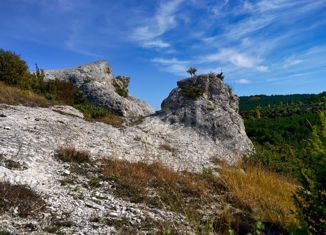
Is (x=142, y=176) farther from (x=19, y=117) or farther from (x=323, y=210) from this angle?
(x=19, y=117)

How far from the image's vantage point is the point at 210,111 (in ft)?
92.9

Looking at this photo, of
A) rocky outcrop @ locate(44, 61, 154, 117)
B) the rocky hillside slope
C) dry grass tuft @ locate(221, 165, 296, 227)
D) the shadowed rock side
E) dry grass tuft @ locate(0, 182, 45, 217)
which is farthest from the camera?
rocky outcrop @ locate(44, 61, 154, 117)

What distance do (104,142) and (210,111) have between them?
12.1 metres

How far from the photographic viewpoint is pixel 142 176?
42.4 ft

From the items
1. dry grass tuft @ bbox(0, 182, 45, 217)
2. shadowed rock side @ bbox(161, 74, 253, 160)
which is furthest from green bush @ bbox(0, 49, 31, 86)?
dry grass tuft @ bbox(0, 182, 45, 217)

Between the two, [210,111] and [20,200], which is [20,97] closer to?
[210,111]

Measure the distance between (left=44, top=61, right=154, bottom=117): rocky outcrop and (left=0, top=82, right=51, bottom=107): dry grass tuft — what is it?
516 centimetres

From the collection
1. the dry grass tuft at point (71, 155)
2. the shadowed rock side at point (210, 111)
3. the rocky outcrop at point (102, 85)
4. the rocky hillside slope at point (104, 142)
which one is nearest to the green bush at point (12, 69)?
the rocky outcrop at point (102, 85)

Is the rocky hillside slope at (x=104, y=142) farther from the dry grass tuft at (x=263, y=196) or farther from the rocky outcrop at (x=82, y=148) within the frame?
the dry grass tuft at (x=263, y=196)

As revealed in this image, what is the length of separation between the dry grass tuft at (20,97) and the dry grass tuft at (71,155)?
30.2 ft

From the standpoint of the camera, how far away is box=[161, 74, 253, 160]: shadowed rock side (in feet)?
86.7

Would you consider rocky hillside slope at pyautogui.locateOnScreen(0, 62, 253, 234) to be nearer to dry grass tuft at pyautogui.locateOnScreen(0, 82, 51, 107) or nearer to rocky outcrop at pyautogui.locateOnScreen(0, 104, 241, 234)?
rocky outcrop at pyautogui.locateOnScreen(0, 104, 241, 234)

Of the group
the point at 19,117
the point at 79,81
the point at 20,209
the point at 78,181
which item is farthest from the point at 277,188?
the point at 79,81

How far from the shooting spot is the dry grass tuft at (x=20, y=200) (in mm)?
7988
